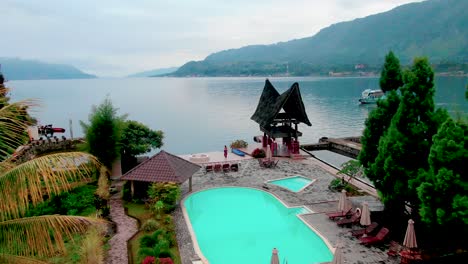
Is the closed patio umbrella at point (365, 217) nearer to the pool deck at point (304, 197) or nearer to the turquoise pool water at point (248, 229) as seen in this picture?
the pool deck at point (304, 197)

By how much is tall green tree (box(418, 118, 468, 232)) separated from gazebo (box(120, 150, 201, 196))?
12134 mm

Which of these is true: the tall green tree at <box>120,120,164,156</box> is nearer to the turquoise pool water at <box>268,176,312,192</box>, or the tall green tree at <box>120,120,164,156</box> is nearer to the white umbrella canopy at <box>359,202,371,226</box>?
the turquoise pool water at <box>268,176,312,192</box>

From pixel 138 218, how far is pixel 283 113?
16.9 metres

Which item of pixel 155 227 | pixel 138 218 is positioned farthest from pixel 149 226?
pixel 138 218


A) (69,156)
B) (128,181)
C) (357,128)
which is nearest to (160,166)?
(128,181)

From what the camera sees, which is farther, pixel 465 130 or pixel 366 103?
pixel 366 103

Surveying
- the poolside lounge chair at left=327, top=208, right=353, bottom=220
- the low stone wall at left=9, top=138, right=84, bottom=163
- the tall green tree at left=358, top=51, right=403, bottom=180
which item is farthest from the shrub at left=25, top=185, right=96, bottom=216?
the tall green tree at left=358, top=51, right=403, bottom=180

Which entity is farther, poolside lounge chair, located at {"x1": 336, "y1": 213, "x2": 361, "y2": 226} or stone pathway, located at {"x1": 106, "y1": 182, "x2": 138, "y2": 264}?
poolside lounge chair, located at {"x1": 336, "y1": 213, "x2": 361, "y2": 226}

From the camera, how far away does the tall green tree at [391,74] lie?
16281mm

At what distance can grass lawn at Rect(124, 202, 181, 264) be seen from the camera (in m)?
13.4

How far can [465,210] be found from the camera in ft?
34.2

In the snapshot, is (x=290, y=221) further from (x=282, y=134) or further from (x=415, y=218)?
(x=282, y=134)

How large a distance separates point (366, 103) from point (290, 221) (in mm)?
71915

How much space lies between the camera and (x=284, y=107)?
29578 millimetres
